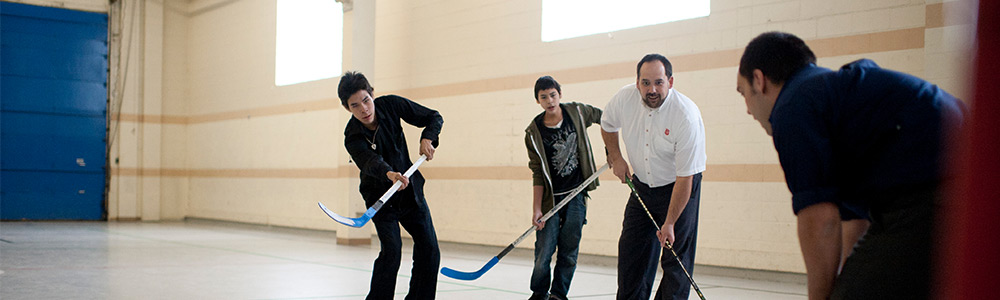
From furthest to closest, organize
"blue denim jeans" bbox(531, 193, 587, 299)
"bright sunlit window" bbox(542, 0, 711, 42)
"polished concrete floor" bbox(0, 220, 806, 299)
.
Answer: "bright sunlit window" bbox(542, 0, 711, 42) → "polished concrete floor" bbox(0, 220, 806, 299) → "blue denim jeans" bbox(531, 193, 587, 299)

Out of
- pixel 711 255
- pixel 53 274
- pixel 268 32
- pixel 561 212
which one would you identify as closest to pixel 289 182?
pixel 268 32

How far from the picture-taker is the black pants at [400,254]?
3.80m

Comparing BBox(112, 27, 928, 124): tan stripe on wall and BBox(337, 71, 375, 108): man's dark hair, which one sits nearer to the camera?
BBox(337, 71, 375, 108): man's dark hair

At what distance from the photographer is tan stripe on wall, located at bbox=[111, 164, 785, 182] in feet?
20.9

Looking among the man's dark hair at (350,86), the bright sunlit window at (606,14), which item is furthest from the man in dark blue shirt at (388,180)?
the bright sunlit window at (606,14)

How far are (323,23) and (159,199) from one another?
5403 mm

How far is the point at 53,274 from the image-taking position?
591 cm

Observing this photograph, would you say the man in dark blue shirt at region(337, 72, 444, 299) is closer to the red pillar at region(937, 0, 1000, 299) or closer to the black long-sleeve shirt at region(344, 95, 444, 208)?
the black long-sleeve shirt at region(344, 95, 444, 208)

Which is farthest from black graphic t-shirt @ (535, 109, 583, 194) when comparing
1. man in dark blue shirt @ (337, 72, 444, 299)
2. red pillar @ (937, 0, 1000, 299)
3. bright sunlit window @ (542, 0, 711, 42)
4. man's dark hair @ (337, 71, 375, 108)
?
red pillar @ (937, 0, 1000, 299)

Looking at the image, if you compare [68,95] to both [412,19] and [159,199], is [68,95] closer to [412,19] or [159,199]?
[159,199]

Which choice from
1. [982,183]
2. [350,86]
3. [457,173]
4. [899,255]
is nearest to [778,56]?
[899,255]

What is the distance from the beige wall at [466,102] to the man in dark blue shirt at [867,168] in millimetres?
203

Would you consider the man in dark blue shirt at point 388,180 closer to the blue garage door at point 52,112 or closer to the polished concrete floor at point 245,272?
the polished concrete floor at point 245,272

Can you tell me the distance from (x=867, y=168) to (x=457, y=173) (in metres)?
7.72
